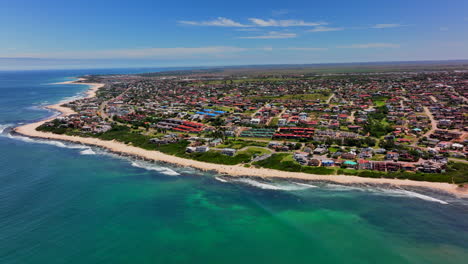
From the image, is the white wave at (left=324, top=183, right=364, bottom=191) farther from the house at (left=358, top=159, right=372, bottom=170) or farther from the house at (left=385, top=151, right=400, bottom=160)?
the house at (left=385, top=151, right=400, bottom=160)

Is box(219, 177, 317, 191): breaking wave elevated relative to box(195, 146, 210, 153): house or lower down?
lower down

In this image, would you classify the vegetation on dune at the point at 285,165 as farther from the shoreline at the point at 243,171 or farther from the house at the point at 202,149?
the house at the point at 202,149

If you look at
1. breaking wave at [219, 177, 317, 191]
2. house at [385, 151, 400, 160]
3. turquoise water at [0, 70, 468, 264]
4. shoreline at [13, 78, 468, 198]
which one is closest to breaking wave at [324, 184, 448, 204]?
turquoise water at [0, 70, 468, 264]

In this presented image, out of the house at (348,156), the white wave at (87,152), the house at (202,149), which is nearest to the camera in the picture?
the house at (348,156)

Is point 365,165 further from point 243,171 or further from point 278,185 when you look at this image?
point 243,171

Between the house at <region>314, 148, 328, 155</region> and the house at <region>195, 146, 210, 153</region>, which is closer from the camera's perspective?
the house at <region>314, 148, 328, 155</region>

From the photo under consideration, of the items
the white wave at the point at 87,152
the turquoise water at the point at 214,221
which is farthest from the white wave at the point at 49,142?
the turquoise water at the point at 214,221

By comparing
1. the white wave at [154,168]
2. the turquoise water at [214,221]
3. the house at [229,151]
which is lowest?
the turquoise water at [214,221]

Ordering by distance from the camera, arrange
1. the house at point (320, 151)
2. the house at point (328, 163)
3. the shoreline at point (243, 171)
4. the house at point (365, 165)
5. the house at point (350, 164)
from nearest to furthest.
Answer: the shoreline at point (243, 171)
the house at point (365, 165)
the house at point (350, 164)
the house at point (328, 163)
the house at point (320, 151)

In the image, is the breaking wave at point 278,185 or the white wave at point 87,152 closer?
the breaking wave at point 278,185
